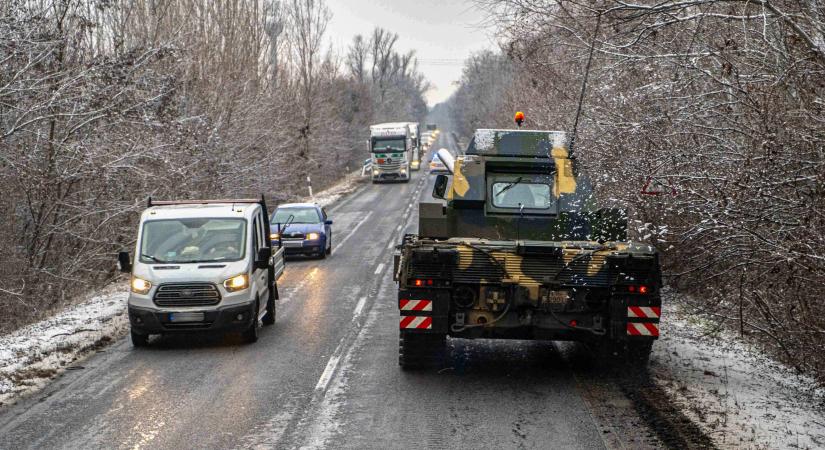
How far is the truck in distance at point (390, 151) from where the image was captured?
55.8 m

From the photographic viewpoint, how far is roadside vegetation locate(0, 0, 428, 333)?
17984 mm

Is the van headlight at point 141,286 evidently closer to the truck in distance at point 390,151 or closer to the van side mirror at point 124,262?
the van side mirror at point 124,262

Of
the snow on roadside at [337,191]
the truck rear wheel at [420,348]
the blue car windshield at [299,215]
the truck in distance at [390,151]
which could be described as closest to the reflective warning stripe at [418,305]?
Answer: the truck rear wheel at [420,348]

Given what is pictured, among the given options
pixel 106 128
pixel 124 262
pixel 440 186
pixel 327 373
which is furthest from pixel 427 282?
pixel 106 128

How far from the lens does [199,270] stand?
13.3 metres

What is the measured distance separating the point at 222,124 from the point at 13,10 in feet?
45.6

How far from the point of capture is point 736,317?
11805 mm

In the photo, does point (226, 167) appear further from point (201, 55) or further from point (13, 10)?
point (13, 10)

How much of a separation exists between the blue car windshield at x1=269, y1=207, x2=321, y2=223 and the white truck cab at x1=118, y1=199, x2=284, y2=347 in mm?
10687

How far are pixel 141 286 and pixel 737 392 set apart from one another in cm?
819

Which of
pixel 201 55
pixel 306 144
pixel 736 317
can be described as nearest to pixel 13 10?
pixel 736 317

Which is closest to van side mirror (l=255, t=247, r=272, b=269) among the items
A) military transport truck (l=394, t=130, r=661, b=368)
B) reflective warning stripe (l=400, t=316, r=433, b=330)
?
military transport truck (l=394, t=130, r=661, b=368)

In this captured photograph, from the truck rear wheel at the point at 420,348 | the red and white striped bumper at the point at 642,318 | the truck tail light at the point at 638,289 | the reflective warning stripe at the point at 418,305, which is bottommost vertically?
the truck rear wheel at the point at 420,348

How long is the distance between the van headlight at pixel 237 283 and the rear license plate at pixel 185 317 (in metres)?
0.57
